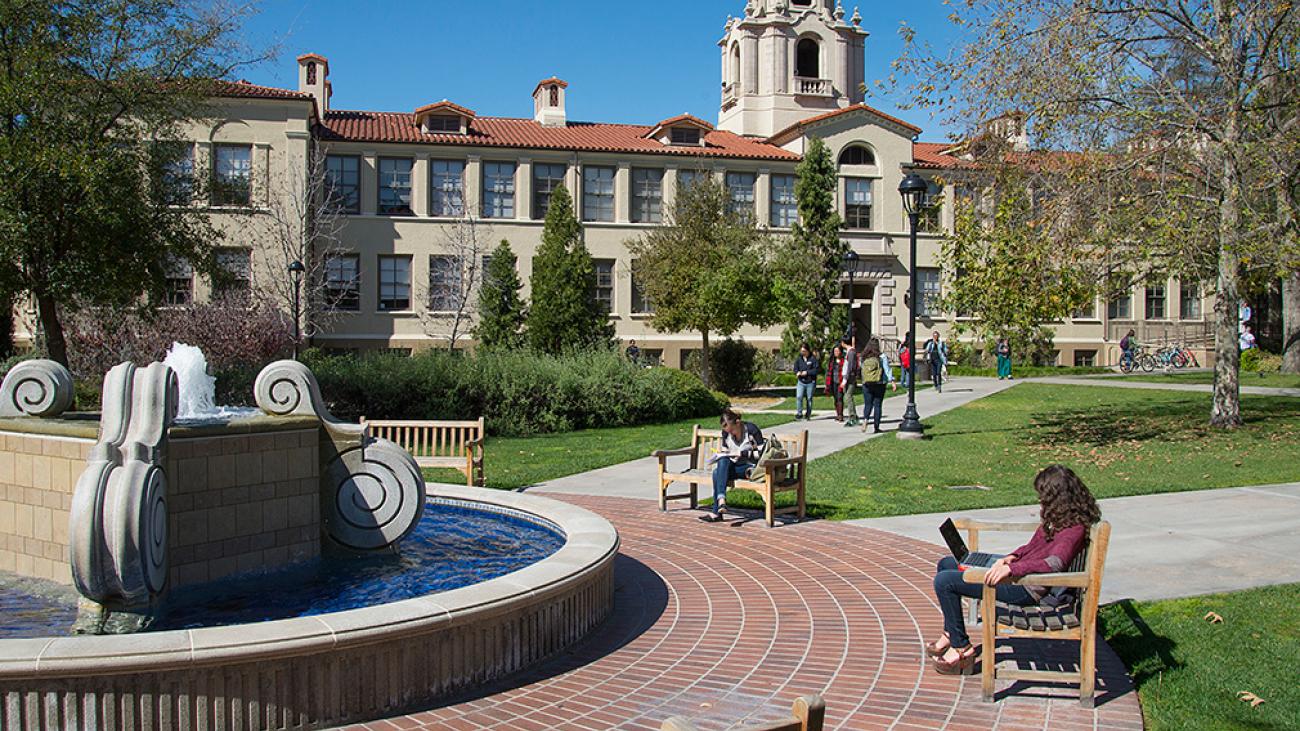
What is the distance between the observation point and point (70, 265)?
18.7 m

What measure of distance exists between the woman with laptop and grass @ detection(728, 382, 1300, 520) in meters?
5.36

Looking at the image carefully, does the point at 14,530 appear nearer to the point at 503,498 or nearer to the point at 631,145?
the point at 503,498

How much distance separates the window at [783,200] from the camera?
45750mm

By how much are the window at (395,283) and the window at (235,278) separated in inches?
249

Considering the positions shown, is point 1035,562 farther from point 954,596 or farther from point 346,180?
point 346,180

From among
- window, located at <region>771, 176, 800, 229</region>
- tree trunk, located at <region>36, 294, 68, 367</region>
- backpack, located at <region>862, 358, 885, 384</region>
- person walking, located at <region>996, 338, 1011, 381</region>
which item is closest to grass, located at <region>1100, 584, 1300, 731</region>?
backpack, located at <region>862, 358, 885, 384</region>

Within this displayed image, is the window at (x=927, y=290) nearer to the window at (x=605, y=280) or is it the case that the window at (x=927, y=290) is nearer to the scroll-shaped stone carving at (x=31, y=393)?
the window at (x=605, y=280)

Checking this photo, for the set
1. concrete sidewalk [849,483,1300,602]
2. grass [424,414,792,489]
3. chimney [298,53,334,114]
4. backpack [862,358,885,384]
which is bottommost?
grass [424,414,792,489]

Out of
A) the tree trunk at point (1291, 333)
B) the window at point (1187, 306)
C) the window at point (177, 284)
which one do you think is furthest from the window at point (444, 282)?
the window at point (1187, 306)

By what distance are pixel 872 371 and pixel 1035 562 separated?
558 inches

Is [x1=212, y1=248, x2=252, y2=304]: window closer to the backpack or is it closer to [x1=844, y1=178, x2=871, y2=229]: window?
the backpack

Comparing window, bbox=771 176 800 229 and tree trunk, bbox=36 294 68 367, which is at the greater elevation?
A: window, bbox=771 176 800 229

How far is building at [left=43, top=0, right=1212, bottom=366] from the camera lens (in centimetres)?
3988

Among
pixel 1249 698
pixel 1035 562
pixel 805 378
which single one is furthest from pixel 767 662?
pixel 805 378
